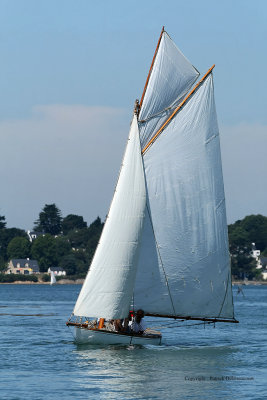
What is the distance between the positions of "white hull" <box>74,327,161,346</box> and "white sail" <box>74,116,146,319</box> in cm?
94

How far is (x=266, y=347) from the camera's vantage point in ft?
183

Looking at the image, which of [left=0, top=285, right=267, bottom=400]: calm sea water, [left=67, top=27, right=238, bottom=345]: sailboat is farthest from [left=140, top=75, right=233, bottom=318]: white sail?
[left=0, top=285, right=267, bottom=400]: calm sea water

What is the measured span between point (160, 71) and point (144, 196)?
6.35 meters

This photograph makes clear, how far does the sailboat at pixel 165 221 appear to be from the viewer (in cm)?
4741

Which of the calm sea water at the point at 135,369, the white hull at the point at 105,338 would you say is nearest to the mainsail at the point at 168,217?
the white hull at the point at 105,338

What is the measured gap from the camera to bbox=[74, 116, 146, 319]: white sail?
47.1 meters

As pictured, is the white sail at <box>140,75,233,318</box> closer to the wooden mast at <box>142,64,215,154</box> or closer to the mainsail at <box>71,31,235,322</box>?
the mainsail at <box>71,31,235,322</box>

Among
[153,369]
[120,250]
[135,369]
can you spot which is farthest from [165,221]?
→ [135,369]

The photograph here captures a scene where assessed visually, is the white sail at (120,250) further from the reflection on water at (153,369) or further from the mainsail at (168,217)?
the reflection on water at (153,369)

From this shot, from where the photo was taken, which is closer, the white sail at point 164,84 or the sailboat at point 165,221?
the sailboat at point 165,221

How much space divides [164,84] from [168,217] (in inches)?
262

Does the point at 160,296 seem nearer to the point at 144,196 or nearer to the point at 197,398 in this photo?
the point at 144,196

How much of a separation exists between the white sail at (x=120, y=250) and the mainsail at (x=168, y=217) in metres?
0.05

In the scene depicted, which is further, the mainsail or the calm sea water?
the mainsail
